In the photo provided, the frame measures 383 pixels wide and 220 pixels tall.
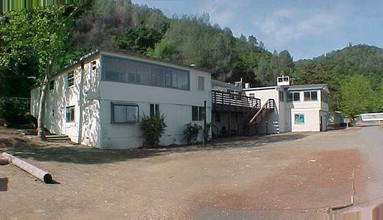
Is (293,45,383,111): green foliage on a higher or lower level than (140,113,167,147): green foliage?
higher

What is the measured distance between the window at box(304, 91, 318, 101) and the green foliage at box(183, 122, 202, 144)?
796 inches

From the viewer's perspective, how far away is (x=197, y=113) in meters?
23.9

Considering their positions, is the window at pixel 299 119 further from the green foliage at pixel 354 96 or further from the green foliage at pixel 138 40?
the green foliage at pixel 138 40

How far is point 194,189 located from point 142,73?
42.0 ft

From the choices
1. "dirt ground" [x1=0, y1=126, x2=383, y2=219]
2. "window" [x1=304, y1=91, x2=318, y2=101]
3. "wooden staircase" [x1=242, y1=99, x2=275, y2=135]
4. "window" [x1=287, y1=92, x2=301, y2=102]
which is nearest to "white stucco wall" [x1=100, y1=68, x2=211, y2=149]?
"dirt ground" [x1=0, y1=126, x2=383, y2=219]

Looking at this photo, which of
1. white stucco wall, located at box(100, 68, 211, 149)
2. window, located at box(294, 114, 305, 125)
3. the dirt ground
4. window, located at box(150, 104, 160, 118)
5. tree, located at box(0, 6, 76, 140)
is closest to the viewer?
the dirt ground

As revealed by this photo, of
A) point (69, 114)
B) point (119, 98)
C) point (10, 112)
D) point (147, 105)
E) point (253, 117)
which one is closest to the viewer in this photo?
point (119, 98)

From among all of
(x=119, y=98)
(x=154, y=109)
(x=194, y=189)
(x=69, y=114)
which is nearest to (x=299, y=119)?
(x=154, y=109)

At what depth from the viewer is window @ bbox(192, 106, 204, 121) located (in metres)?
23.5

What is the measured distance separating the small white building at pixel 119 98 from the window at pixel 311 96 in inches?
725

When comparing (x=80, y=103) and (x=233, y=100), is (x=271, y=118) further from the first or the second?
(x=80, y=103)

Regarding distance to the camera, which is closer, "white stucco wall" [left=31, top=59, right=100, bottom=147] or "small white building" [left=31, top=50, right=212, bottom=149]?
"small white building" [left=31, top=50, right=212, bottom=149]

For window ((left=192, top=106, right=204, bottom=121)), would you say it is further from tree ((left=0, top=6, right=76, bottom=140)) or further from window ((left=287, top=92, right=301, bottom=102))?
window ((left=287, top=92, right=301, bottom=102))

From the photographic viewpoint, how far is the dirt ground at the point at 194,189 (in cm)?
591
